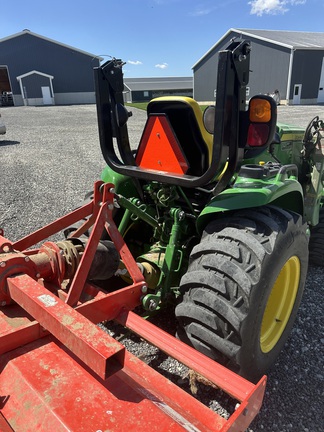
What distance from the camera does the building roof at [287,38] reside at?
1135 inches

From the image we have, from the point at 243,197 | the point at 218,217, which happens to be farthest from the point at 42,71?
the point at 243,197

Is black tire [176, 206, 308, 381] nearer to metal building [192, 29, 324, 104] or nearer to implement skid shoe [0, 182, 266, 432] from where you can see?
implement skid shoe [0, 182, 266, 432]

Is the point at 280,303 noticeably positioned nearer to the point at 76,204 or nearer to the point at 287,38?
the point at 76,204

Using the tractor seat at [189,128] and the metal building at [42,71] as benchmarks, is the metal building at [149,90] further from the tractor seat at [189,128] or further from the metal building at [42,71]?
the tractor seat at [189,128]

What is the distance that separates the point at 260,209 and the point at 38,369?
1.37 metres

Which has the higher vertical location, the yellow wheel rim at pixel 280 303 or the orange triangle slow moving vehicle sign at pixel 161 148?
the orange triangle slow moving vehicle sign at pixel 161 148

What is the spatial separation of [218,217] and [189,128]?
573mm

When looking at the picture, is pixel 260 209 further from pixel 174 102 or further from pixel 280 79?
pixel 280 79

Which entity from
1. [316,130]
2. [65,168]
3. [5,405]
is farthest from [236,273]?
[65,168]

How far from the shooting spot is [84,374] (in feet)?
4.75

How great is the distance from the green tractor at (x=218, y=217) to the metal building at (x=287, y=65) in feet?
93.2

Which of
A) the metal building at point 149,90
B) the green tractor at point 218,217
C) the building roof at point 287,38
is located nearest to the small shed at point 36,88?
the metal building at point 149,90

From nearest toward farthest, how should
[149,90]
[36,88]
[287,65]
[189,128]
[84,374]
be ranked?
[84,374], [189,128], [287,65], [36,88], [149,90]

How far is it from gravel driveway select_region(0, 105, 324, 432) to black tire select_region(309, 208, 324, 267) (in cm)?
12
